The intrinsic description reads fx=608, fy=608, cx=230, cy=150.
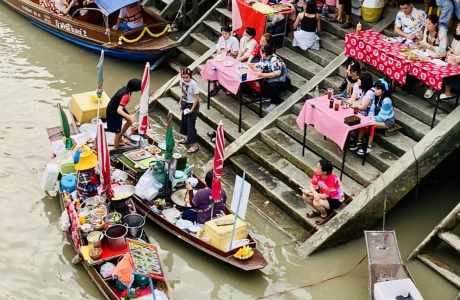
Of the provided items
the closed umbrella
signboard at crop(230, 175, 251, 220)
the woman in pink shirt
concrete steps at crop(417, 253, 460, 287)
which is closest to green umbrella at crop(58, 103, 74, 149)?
the closed umbrella

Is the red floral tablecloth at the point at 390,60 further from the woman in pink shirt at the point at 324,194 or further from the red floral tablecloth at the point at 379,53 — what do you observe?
the woman in pink shirt at the point at 324,194

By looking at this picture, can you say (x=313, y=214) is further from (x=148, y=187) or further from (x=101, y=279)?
(x=101, y=279)

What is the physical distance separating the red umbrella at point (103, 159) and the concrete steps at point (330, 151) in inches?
145

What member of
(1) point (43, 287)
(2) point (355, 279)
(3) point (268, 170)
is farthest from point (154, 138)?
(2) point (355, 279)

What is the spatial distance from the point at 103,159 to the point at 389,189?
14.6 ft

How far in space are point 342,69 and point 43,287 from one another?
683 centimetres

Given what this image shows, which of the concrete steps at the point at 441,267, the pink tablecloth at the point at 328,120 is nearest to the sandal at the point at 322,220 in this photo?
the pink tablecloth at the point at 328,120

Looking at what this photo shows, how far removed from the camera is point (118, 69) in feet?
49.4

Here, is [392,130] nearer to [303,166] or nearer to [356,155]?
[356,155]

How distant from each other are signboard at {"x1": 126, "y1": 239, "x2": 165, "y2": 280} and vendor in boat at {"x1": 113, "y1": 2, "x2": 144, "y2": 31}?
8355 mm

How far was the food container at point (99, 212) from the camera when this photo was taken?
9133 millimetres

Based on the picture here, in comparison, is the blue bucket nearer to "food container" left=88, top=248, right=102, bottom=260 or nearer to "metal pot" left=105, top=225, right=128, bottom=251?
"metal pot" left=105, top=225, right=128, bottom=251

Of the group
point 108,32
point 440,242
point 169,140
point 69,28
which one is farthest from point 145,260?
point 69,28

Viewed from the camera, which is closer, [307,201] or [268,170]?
[307,201]
